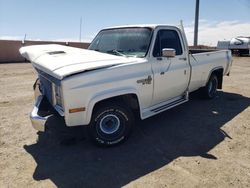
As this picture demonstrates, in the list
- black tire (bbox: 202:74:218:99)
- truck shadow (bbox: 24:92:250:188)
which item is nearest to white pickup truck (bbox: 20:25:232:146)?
truck shadow (bbox: 24:92:250:188)

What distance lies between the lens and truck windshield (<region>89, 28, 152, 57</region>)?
17.8 feet

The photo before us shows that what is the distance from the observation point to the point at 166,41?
585 cm

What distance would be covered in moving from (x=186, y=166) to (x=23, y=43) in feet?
71.9

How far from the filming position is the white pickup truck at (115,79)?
4227 millimetres

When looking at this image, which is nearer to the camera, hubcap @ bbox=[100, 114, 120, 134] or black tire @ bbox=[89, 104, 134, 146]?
black tire @ bbox=[89, 104, 134, 146]

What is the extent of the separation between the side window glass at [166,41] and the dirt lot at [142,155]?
1536 mm

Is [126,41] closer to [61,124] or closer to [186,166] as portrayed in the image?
[61,124]

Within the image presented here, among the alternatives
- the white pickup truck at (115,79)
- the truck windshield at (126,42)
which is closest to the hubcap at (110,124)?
the white pickup truck at (115,79)

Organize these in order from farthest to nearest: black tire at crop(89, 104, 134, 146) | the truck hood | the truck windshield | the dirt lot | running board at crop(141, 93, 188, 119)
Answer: the truck windshield
running board at crop(141, 93, 188, 119)
black tire at crop(89, 104, 134, 146)
the truck hood
the dirt lot

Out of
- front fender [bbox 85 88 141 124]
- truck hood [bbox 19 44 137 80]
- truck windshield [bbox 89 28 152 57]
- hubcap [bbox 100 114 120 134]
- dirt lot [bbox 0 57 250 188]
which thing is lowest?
dirt lot [bbox 0 57 250 188]

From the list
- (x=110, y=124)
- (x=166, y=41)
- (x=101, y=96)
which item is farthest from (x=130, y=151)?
(x=166, y=41)

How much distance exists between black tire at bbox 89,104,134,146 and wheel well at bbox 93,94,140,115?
7 centimetres

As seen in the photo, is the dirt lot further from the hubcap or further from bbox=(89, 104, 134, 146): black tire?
the hubcap

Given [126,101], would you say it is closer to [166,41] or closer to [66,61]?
[66,61]
